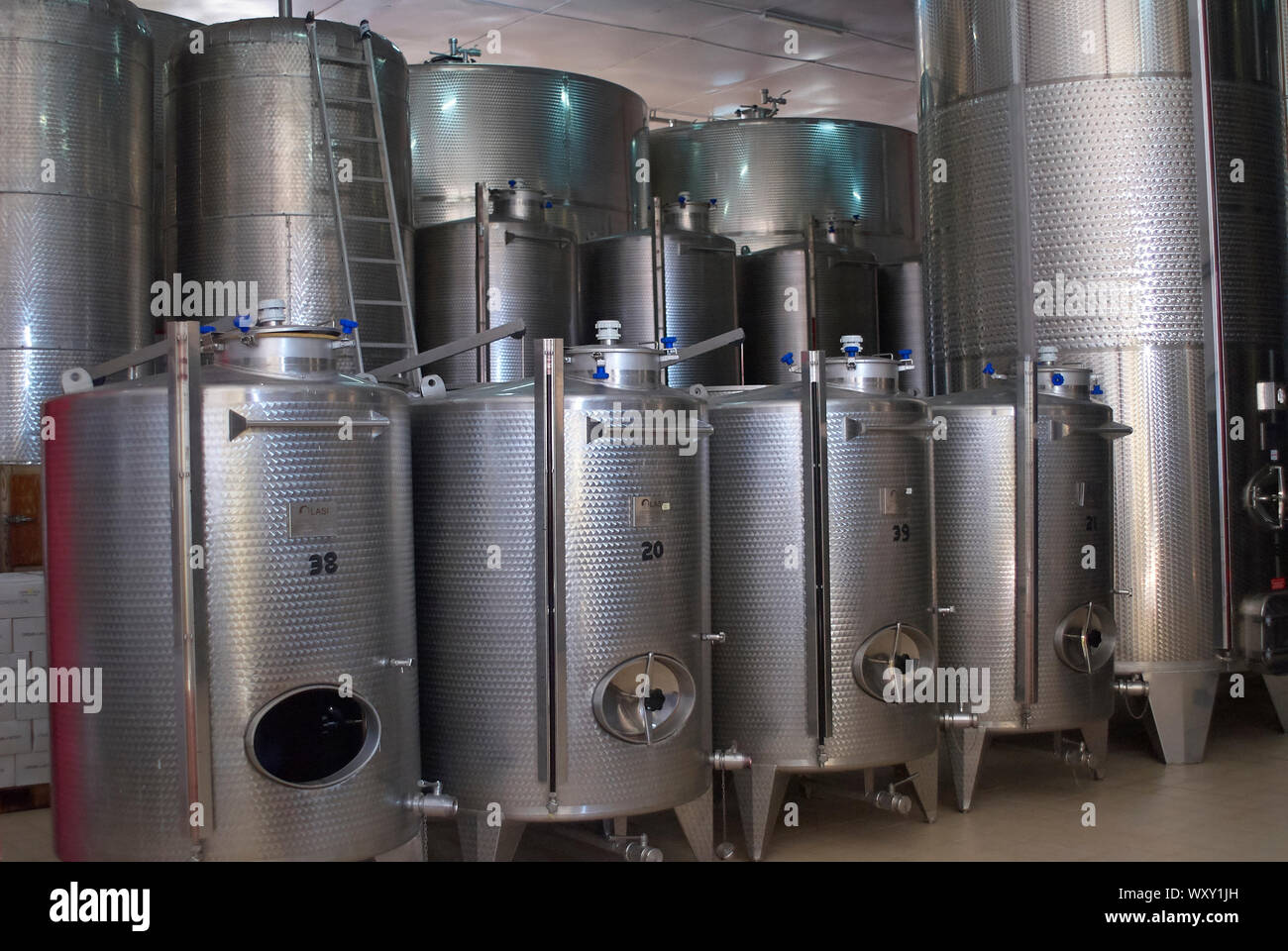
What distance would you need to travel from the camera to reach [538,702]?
194 inches

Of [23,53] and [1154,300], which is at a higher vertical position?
[23,53]

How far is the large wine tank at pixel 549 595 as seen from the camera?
4.94 metres

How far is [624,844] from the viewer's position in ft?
17.9

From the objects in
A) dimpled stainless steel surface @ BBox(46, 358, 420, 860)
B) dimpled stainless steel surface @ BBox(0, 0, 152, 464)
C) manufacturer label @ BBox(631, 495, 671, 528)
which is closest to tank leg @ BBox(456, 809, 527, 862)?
dimpled stainless steel surface @ BBox(46, 358, 420, 860)

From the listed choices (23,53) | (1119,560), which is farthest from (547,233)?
(1119,560)

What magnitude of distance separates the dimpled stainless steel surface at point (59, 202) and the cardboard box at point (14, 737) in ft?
4.49

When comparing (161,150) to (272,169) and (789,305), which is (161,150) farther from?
(789,305)

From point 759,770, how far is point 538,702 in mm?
1216

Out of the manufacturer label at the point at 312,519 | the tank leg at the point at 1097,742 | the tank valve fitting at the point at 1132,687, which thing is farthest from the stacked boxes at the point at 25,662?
the tank valve fitting at the point at 1132,687

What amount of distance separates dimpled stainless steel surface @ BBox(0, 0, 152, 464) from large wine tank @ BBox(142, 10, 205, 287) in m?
0.42

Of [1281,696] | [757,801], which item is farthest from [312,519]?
[1281,696]

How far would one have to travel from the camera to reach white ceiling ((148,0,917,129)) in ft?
40.2

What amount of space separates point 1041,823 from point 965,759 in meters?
0.45
